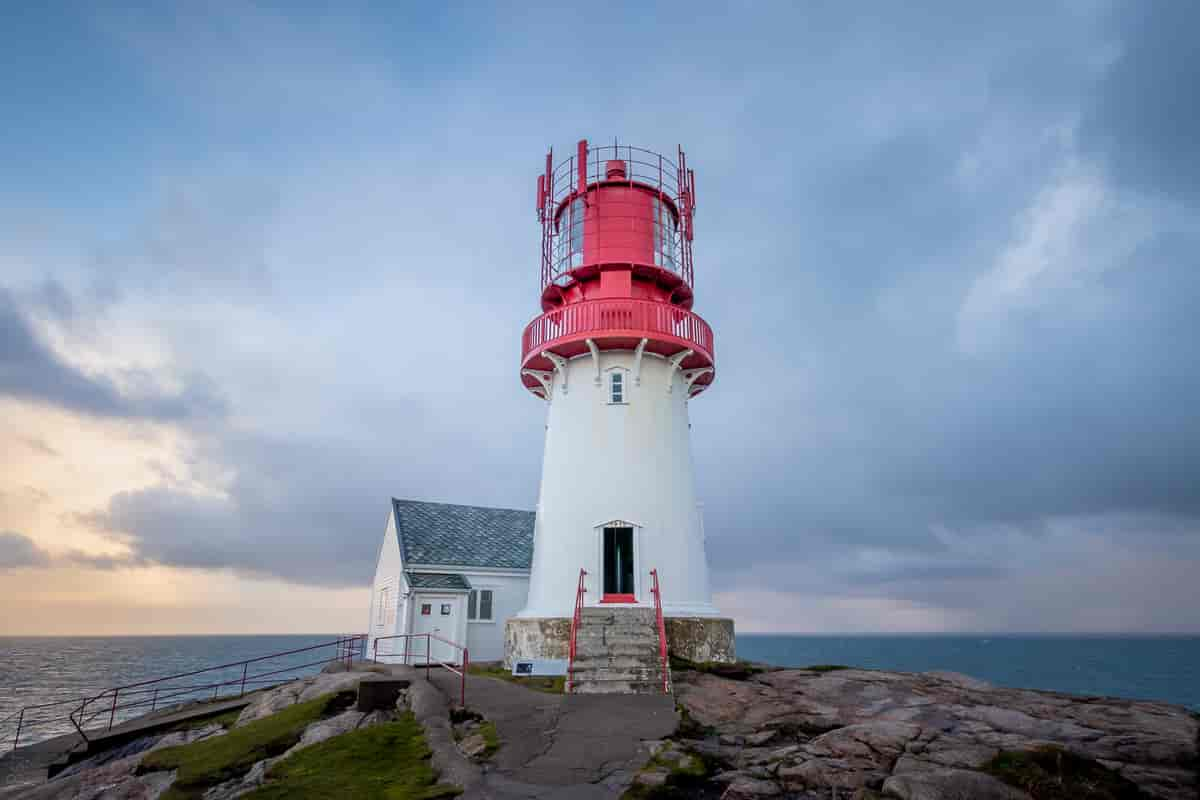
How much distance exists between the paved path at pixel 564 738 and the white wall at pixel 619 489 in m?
4.52

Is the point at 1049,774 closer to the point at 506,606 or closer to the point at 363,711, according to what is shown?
the point at 363,711

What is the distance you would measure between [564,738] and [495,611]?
48.9 feet

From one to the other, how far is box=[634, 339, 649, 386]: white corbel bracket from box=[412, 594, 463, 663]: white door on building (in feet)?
33.8

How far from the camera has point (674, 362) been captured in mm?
20734

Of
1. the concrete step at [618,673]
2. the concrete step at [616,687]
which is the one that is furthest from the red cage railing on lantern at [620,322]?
the concrete step at [616,687]

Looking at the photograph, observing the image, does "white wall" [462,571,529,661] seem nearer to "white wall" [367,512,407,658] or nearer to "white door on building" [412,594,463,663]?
"white door on building" [412,594,463,663]

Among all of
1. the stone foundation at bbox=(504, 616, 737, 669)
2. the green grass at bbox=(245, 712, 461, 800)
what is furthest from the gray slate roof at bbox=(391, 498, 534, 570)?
the green grass at bbox=(245, 712, 461, 800)

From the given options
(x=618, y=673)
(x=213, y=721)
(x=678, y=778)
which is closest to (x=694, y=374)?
(x=618, y=673)

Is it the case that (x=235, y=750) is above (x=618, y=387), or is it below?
below

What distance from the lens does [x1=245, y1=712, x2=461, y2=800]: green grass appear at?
9.45 metres

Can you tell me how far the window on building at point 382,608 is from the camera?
26.8m

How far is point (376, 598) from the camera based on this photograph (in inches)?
1127

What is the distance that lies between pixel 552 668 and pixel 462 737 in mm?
5920

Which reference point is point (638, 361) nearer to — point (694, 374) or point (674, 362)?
point (674, 362)
